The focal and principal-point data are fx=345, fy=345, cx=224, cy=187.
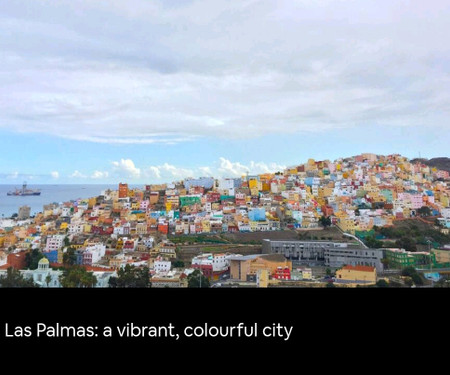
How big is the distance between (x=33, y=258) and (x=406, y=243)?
6.52m

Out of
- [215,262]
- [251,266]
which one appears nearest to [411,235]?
[251,266]

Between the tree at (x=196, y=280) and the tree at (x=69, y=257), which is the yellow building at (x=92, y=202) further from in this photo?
the tree at (x=196, y=280)

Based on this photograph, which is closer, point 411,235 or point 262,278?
point 262,278

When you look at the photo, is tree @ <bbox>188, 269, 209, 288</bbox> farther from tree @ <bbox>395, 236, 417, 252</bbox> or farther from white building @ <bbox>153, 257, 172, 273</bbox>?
tree @ <bbox>395, 236, 417, 252</bbox>

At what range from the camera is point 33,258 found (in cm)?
507

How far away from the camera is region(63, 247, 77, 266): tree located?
5240 millimetres

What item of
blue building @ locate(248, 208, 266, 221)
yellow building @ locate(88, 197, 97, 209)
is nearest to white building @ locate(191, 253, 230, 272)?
blue building @ locate(248, 208, 266, 221)

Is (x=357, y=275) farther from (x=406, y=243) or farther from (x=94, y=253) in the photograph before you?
(x=94, y=253)

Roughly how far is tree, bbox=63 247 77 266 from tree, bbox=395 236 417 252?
583 cm

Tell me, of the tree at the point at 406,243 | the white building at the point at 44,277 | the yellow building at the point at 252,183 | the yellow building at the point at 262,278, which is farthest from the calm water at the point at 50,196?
the tree at the point at 406,243

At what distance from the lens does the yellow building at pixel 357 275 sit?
165 inches
